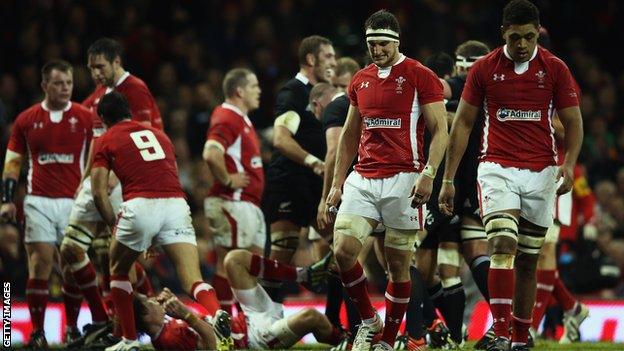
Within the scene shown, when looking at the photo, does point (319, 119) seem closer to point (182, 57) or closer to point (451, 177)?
point (451, 177)

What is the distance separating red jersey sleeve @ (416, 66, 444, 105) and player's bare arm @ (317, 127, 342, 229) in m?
1.02

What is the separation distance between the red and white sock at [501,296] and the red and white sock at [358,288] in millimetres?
926

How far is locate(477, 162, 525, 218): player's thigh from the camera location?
350 inches

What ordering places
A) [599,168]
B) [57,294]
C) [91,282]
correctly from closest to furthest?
[91,282] < [57,294] < [599,168]

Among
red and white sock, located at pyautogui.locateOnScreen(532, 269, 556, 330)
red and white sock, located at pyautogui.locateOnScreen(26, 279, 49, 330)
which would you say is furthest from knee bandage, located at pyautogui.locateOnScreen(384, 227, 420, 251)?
red and white sock, located at pyautogui.locateOnScreen(26, 279, 49, 330)

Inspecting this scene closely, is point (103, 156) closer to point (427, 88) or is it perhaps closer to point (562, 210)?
point (427, 88)


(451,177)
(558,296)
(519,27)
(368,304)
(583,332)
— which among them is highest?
(519,27)

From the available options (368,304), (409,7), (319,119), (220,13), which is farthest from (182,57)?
(368,304)

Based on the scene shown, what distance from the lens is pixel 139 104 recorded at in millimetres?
11422

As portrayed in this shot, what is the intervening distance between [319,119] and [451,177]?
2.53 m

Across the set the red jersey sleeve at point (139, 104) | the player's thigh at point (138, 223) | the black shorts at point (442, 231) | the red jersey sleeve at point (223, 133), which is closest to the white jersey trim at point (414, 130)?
the black shorts at point (442, 231)

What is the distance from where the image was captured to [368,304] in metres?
9.24

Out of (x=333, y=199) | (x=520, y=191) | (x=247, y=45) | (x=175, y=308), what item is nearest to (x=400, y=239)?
(x=333, y=199)

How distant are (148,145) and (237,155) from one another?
88.3 inches
